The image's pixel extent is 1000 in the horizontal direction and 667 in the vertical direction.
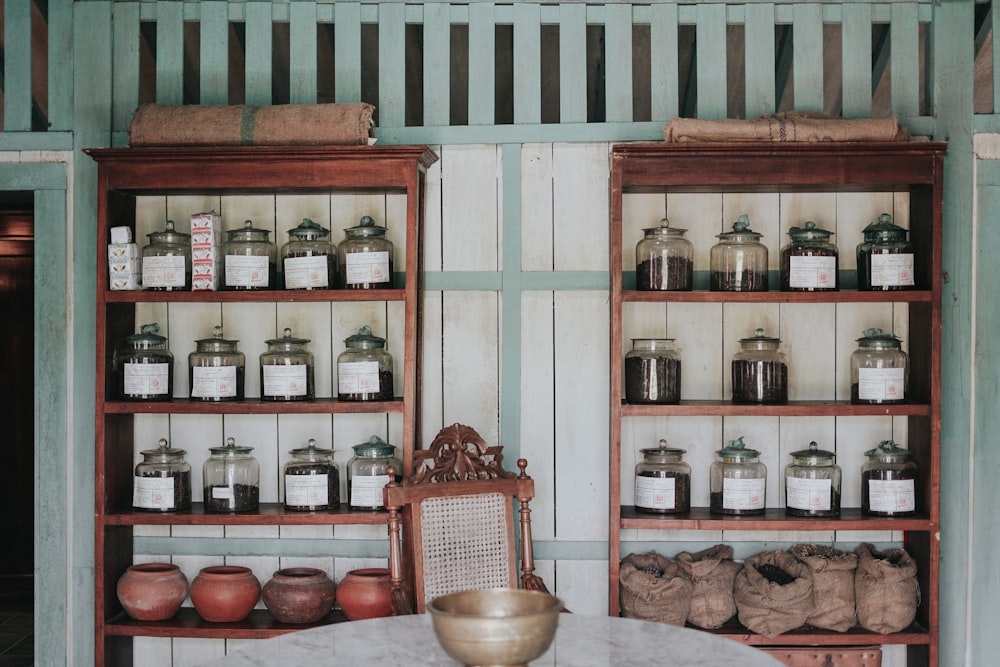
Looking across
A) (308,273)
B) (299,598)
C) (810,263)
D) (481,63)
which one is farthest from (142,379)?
(810,263)

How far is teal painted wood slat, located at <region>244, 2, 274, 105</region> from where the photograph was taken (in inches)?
126

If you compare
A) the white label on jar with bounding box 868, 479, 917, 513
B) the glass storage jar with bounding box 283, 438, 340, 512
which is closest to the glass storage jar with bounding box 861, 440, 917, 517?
the white label on jar with bounding box 868, 479, 917, 513

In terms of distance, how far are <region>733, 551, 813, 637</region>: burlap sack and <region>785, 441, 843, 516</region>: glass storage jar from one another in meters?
0.18

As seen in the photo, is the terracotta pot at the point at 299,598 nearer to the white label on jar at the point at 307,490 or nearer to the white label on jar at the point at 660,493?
the white label on jar at the point at 307,490

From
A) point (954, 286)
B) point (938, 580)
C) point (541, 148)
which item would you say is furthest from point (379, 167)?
point (938, 580)

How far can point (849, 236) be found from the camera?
10.3 ft

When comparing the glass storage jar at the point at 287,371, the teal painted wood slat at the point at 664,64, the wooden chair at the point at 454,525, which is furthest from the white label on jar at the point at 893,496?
the glass storage jar at the point at 287,371

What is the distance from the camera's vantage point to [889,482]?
294 centimetres

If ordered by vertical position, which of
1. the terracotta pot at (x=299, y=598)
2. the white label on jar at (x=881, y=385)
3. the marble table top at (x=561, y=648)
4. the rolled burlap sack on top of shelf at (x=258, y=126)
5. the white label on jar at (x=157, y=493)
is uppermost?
the rolled burlap sack on top of shelf at (x=258, y=126)

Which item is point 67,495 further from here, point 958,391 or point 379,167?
point 958,391

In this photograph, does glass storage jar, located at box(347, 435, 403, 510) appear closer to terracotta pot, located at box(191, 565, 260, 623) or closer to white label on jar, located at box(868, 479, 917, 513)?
terracotta pot, located at box(191, 565, 260, 623)

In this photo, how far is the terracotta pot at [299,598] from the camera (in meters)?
2.95

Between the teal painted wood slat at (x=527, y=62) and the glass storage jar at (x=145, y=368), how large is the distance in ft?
4.54

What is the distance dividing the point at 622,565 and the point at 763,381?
732 mm
